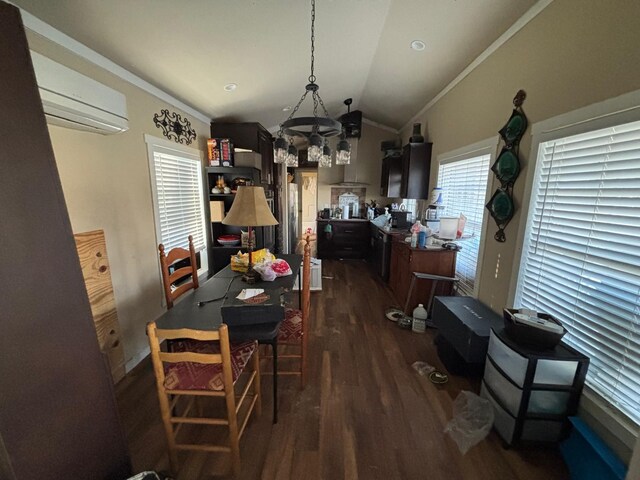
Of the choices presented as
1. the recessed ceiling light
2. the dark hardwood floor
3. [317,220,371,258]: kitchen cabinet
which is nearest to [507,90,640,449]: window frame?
the dark hardwood floor

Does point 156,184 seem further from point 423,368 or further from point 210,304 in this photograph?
point 423,368

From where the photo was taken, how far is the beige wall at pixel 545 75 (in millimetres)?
1166

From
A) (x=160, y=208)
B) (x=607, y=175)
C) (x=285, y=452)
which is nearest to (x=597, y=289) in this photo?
(x=607, y=175)

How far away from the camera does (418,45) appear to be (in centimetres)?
238

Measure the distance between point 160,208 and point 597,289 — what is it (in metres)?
3.22

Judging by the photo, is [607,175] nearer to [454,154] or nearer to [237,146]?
[454,154]

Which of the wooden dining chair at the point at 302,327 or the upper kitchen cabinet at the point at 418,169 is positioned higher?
the upper kitchen cabinet at the point at 418,169

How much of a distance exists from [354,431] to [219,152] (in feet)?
10.0

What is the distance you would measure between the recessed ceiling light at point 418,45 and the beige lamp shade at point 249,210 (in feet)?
7.01

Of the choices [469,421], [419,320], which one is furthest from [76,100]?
[419,320]

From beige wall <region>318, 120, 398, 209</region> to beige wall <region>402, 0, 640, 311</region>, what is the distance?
270 cm

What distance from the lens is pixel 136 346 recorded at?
2.09m

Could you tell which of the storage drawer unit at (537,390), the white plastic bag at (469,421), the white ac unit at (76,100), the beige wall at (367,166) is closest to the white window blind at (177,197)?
the white ac unit at (76,100)

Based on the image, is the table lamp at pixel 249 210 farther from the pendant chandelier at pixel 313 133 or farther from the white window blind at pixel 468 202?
the white window blind at pixel 468 202
